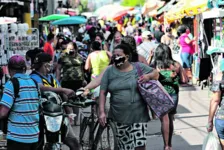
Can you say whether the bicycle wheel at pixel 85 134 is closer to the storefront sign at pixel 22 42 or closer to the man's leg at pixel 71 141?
the man's leg at pixel 71 141

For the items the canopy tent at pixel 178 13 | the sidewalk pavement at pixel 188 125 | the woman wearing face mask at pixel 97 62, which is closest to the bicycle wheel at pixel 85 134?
the sidewalk pavement at pixel 188 125

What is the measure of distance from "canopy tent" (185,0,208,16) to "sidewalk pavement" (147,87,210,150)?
241cm

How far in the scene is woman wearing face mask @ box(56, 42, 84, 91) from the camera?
11.1 metres

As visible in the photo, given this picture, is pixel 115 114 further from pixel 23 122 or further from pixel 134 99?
pixel 23 122

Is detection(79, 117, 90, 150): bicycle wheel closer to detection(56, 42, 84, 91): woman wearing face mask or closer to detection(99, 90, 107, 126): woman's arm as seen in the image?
detection(99, 90, 107, 126): woman's arm

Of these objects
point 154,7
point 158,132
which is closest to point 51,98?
point 158,132

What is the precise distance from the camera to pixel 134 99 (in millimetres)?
6406

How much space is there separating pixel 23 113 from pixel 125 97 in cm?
124

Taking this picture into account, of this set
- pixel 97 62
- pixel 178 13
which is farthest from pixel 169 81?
pixel 178 13

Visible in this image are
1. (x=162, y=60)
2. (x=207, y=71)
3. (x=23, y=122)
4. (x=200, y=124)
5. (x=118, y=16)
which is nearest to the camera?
(x=23, y=122)

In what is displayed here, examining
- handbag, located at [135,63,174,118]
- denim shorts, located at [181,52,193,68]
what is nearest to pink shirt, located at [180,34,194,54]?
denim shorts, located at [181,52,193,68]

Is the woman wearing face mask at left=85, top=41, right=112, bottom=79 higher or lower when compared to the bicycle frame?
higher

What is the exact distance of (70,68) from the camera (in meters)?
11.2

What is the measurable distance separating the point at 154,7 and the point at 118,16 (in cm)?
1247
